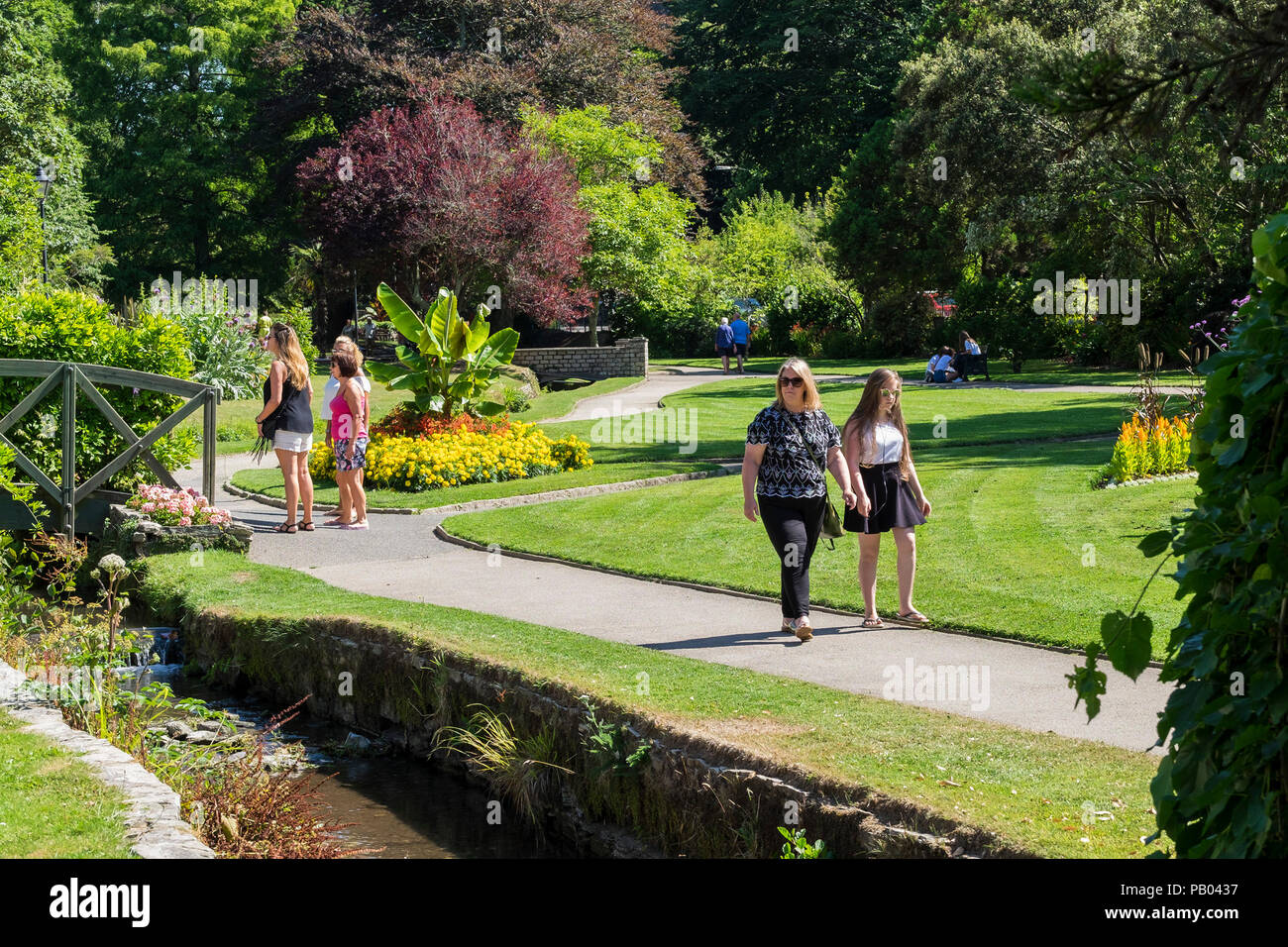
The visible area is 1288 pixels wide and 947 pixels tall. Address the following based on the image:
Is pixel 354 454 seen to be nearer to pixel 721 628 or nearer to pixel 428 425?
pixel 428 425

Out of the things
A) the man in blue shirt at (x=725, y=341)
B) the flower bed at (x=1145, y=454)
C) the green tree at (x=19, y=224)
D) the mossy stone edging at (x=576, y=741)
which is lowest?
the mossy stone edging at (x=576, y=741)

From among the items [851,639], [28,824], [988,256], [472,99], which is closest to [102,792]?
[28,824]

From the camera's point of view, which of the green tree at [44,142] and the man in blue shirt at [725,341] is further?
the man in blue shirt at [725,341]

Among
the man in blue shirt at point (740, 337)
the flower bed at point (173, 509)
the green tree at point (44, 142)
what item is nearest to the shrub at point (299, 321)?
the green tree at point (44, 142)

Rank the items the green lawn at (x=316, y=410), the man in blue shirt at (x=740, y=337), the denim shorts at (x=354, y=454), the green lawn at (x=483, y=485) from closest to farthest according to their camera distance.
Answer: the denim shorts at (x=354, y=454) → the green lawn at (x=483, y=485) → the green lawn at (x=316, y=410) → the man in blue shirt at (x=740, y=337)

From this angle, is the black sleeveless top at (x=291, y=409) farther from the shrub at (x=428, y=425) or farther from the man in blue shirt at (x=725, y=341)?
the man in blue shirt at (x=725, y=341)

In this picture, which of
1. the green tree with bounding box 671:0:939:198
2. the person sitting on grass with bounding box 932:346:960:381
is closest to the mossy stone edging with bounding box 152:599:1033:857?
the person sitting on grass with bounding box 932:346:960:381

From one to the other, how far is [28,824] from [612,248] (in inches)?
1346

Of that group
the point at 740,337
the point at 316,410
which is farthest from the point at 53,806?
the point at 740,337

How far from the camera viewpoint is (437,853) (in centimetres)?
711

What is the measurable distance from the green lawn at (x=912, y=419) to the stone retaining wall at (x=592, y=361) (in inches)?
225

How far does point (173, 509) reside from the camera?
12625 millimetres

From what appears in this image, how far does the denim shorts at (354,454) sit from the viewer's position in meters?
13.8

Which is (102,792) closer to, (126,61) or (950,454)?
(950,454)
